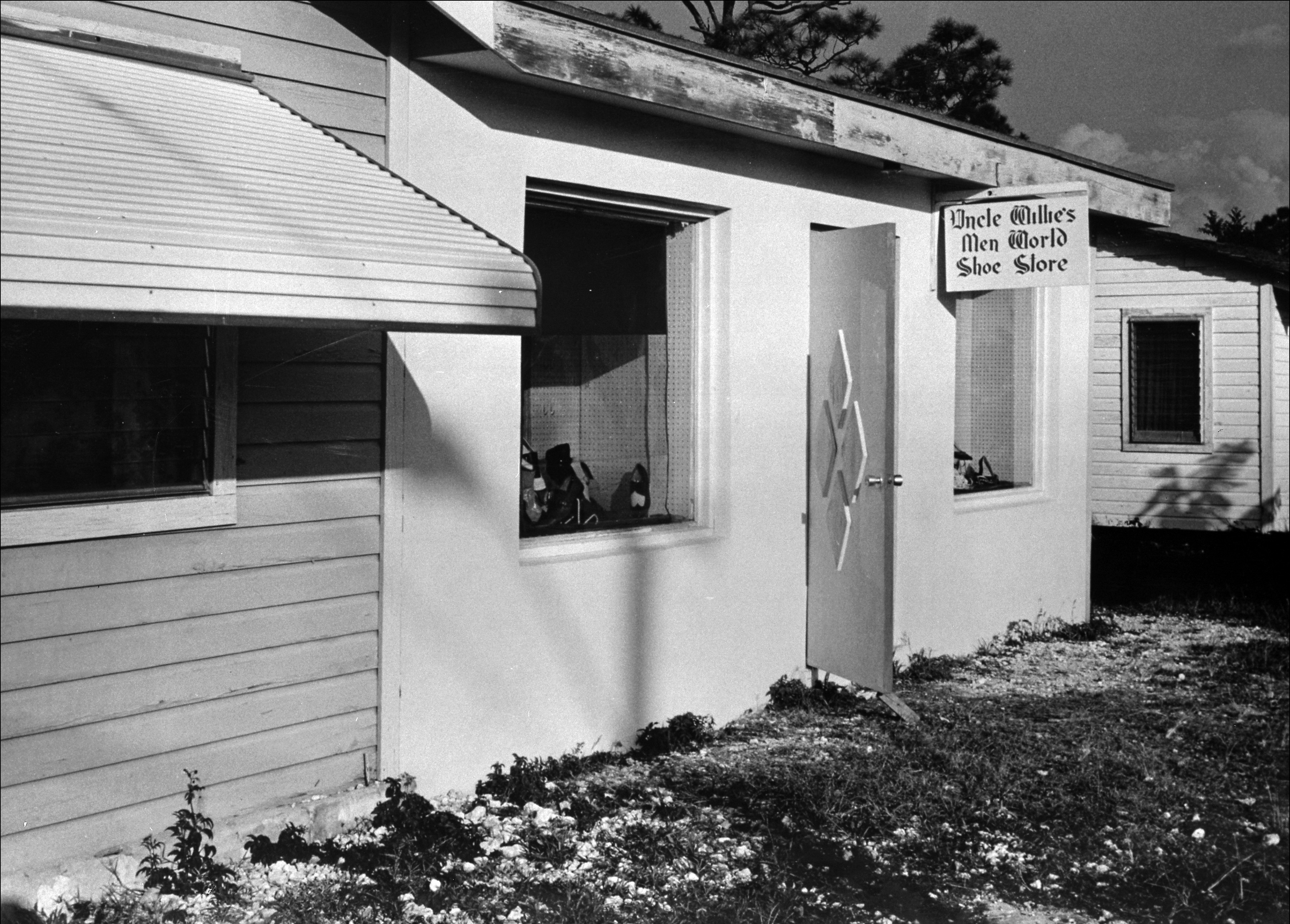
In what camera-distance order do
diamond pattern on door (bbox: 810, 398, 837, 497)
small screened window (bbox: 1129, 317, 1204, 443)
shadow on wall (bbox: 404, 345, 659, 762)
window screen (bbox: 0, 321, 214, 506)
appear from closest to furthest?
window screen (bbox: 0, 321, 214, 506), shadow on wall (bbox: 404, 345, 659, 762), diamond pattern on door (bbox: 810, 398, 837, 497), small screened window (bbox: 1129, 317, 1204, 443)

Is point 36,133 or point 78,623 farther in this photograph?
point 78,623

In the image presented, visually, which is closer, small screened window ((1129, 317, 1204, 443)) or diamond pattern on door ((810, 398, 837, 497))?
diamond pattern on door ((810, 398, 837, 497))

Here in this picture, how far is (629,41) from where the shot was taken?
5516 millimetres

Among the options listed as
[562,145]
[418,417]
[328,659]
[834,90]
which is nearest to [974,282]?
[834,90]

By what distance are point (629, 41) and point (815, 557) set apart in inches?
110

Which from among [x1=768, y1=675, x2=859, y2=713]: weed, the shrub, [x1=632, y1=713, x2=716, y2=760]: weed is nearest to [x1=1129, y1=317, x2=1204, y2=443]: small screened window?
[x1=768, y1=675, x2=859, y2=713]: weed

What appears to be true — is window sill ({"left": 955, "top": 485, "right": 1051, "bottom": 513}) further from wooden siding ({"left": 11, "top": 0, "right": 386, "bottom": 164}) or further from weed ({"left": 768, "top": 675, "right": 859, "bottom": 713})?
wooden siding ({"left": 11, "top": 0, "right": 386, "bottom": 164})

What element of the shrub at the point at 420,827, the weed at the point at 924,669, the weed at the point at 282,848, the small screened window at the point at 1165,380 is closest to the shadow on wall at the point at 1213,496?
the small screened window at the point at 1165,380

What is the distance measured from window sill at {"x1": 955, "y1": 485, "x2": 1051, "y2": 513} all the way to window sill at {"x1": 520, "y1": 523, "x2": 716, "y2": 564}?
99.4 inches

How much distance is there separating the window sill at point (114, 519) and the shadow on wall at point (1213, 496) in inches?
520

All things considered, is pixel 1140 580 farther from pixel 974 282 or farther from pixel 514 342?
pixel 514 342

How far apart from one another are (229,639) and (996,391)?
620cm

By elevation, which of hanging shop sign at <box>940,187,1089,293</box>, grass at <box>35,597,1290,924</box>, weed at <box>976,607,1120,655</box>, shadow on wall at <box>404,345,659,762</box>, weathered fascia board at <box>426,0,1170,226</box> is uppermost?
weathered fascia board at <box>426,0,1170,226</box>

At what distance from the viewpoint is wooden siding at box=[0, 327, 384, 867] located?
3.79 metres
